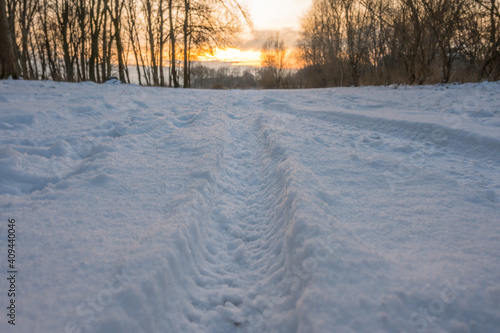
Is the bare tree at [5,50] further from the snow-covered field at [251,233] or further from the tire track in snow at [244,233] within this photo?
the tire track in snow at [244,233]

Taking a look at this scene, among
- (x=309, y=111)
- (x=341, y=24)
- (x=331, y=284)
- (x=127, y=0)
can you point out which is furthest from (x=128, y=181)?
(x=127, y=0)

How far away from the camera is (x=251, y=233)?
197 centimetres

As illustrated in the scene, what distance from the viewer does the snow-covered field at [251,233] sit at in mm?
1136

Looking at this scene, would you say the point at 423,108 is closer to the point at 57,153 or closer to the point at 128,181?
the point at 128,181

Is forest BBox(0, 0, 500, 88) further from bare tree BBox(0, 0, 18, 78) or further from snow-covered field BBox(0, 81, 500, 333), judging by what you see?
snow-covered field BBox(0, 81, 500, 333)

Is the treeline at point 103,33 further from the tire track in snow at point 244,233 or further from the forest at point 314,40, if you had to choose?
the tire track in snow at point 244,233

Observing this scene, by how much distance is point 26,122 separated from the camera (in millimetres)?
3855

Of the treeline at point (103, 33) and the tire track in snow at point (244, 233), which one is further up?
the treeline at point (103, 33)

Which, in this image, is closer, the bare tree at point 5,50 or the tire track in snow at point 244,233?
the tire track in snow at point 244,233

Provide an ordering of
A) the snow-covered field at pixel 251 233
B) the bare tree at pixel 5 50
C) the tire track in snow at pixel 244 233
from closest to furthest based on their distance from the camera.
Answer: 1. the snow-covered field at pixel 251 233
2. the tire track in snow at pixel 244 233
3. the bare tree at pixel 5 50

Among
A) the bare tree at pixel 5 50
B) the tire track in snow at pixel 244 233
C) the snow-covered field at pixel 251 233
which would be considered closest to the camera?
the snow-covered field at pixel 251 233

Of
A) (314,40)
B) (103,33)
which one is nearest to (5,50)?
(103,33)

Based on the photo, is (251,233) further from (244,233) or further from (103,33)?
(103,33)

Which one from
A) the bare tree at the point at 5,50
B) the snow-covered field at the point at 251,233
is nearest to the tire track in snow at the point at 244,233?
the snow-covered field at the point at 251,233
